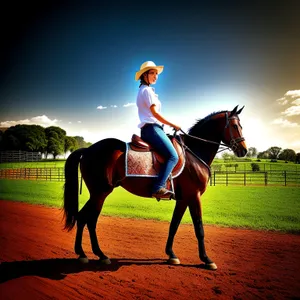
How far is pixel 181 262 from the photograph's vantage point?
382 cm

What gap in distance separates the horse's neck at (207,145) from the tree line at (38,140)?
13.4ft

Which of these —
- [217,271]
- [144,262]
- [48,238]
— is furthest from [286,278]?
[48,238]

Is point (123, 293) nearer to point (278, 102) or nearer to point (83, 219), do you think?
point (83, 219)

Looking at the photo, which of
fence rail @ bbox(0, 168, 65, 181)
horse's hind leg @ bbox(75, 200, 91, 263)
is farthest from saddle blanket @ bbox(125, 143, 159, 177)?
fence rail @ bbox(0, 168, 65, 181)

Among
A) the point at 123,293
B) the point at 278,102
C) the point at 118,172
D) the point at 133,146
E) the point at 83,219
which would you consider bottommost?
the point at 123,293

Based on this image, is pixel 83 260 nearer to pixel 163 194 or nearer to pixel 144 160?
pixel 163 194

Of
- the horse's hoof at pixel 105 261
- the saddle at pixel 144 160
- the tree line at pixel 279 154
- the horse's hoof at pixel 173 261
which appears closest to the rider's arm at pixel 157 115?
the saddle at pixel 144 160

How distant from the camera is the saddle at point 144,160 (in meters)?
3.63

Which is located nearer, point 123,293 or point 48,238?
point 123,293

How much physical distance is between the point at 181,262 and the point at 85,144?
501 cm

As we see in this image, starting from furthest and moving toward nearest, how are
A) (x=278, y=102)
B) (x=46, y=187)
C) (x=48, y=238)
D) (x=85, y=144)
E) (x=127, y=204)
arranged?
(x=46, y=187) < (x=127, y=204) < (x=85, y=144) < (x=278, y=102) < (x=48, y=238)

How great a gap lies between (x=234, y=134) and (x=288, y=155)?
141 inches

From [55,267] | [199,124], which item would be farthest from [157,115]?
[55,267]

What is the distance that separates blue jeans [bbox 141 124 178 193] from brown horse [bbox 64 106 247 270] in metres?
0.22
